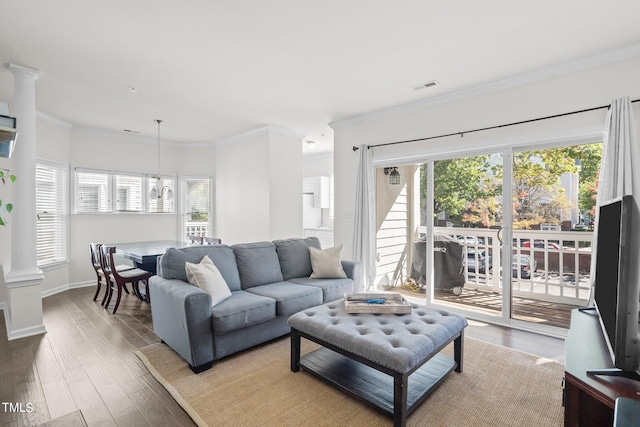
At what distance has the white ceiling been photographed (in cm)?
230

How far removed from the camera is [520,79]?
3.36 m

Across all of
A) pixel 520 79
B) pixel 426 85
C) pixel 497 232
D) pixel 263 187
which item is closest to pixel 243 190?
pixel 263 187

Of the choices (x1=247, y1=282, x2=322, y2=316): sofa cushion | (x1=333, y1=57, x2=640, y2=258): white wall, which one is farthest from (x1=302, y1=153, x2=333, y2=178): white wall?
(x1=247, y1=282, x2=322, y2=316): sofa cushion

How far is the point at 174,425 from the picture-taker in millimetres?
1901

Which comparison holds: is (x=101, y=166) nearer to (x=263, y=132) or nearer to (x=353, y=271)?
(x=263, y=132)

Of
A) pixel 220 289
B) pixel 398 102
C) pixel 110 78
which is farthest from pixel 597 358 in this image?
pixel 110 78

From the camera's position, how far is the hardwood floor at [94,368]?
2008 millimetres

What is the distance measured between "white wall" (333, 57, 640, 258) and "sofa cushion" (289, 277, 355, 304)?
1.23 metres

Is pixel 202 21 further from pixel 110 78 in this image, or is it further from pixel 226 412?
pixel 226 412

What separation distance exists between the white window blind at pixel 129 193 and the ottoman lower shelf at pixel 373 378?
5.09 metres

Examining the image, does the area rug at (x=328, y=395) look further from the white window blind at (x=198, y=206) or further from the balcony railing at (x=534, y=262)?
the white window blind at (x=198, y=206)

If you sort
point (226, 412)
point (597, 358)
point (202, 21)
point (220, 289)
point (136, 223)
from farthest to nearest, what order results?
1. point (136, 223)
2. point (220, 289)
3. point (202, 21)
4. point (226, 412)
5. point (597, 358)

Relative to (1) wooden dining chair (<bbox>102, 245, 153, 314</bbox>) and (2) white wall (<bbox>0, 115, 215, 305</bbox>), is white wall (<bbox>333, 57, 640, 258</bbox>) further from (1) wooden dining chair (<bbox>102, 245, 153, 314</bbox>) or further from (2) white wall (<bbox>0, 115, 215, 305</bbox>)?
(2) white wall (<bbox>0, 115, 215, 305</bbox>)

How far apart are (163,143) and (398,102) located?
4.82 meters
